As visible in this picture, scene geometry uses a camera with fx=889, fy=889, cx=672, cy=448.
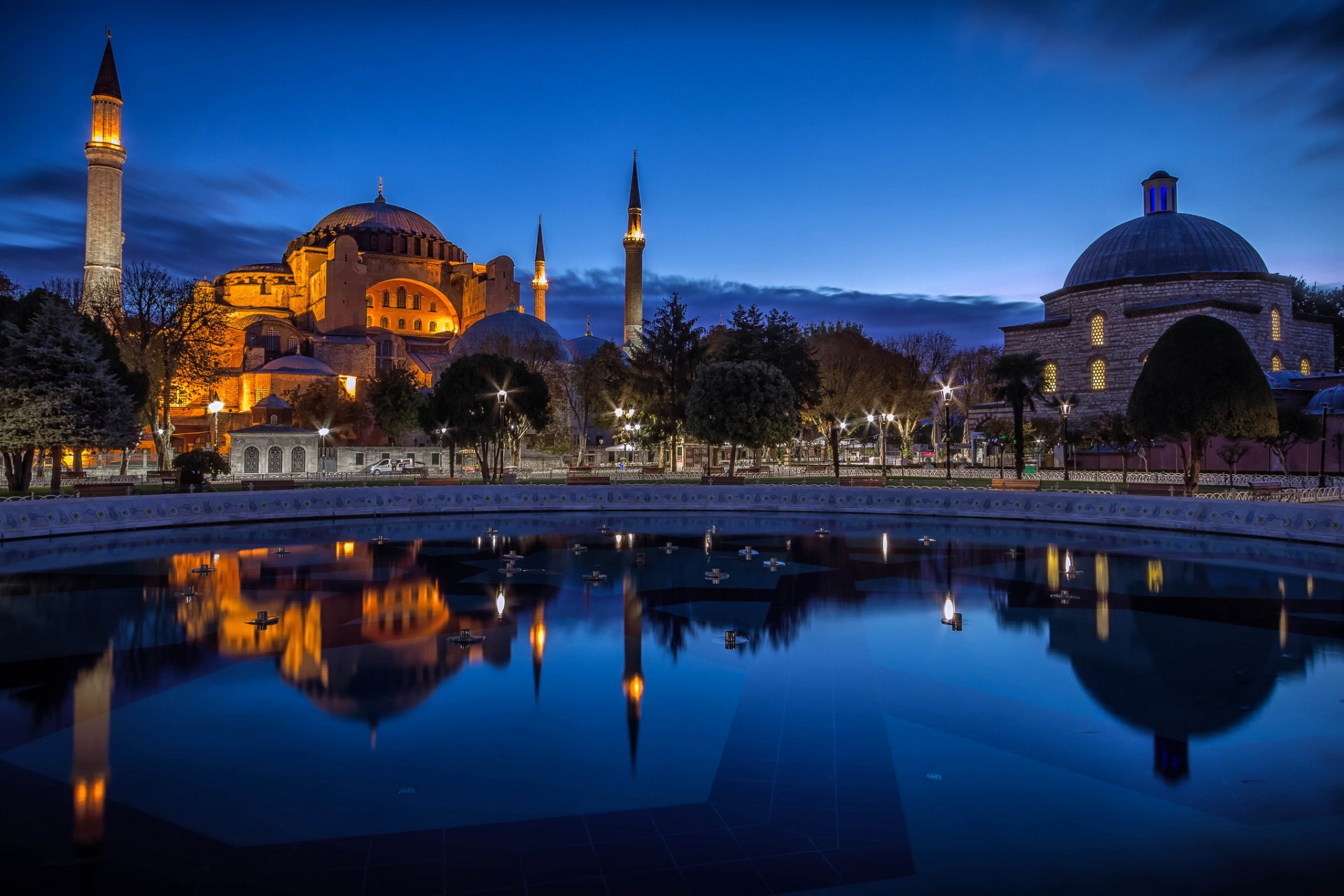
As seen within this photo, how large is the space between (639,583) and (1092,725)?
7150mm

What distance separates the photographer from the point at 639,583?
41.6ft

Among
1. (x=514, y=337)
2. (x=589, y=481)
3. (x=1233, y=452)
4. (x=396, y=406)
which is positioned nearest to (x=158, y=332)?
(x=396, y=406)

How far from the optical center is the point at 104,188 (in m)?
40.1

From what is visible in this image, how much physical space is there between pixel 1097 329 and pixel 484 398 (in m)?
36.1

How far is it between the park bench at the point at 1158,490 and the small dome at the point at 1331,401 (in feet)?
43.3

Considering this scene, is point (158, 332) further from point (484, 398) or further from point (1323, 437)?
point (1323, 437)

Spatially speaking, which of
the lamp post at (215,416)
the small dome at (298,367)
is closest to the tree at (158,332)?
the lamp post at (215,416)

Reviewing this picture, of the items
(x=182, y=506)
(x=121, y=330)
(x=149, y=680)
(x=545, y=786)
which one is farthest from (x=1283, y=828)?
(x=121, y=330)

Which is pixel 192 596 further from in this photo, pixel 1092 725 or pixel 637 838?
pixel 1092 725

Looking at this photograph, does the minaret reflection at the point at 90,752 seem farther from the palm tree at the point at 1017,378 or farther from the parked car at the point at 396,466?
the parked car at the point at 396,466

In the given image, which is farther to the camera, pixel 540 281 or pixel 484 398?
pixel 540 281

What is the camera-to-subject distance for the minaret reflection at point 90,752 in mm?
4660

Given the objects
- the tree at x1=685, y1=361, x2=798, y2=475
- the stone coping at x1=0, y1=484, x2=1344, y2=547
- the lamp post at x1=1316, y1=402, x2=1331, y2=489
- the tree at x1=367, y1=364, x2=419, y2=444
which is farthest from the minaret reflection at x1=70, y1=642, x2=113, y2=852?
the tree at x1=367, y1=364, x2=419, y2=444

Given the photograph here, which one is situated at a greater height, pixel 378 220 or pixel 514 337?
pixel 378 220
